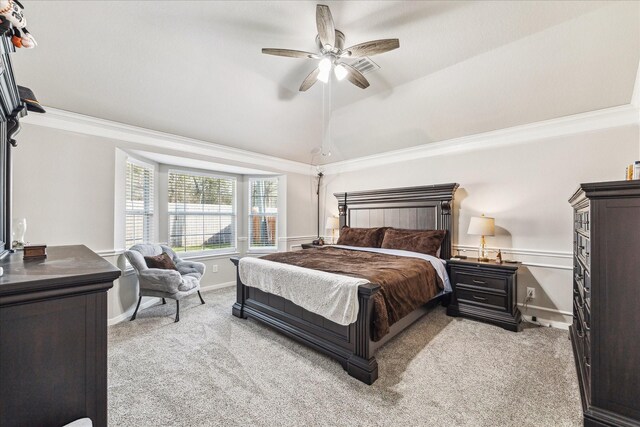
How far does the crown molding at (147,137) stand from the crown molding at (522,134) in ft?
6.45


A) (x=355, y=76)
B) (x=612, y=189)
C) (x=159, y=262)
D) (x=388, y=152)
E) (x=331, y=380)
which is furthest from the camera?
(x=388, y=152)

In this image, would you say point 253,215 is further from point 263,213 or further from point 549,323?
point 549,323

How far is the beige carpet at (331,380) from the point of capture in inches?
70.6

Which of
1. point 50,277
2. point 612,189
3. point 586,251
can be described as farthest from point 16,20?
point 586,251

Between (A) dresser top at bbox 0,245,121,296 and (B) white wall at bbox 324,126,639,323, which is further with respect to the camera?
(B) white wall at bbox 324,126,639,323

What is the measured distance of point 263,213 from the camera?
18.3ft

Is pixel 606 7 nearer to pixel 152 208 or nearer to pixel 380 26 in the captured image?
pixel 380 26

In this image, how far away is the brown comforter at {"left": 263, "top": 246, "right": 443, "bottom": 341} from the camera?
231cm

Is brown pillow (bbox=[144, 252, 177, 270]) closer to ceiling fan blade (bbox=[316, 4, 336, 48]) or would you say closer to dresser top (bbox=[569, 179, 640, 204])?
ceiling fan blade (bbox=[316, 4, 336, 48])

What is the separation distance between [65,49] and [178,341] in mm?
2983

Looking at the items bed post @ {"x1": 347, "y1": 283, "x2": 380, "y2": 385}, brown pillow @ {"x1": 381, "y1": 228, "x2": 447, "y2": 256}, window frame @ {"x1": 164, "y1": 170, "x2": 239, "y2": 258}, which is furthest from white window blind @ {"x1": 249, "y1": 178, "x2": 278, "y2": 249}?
bed post @ {"x1": 347, "y1": 283, "x2": 380, "y2": 385}

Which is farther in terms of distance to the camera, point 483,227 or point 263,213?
point 263,213

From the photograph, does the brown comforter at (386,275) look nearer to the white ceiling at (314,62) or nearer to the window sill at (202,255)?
the window sill at (202,255)

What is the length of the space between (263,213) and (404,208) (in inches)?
109
